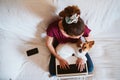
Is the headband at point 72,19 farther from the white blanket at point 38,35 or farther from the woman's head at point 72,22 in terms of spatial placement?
the white blanket at point 38,35

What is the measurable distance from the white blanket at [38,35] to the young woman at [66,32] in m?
0.06

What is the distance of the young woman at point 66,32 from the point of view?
1.12 metres

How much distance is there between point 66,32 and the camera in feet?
3.86

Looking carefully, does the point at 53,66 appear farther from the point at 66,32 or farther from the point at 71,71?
the point at 66,32

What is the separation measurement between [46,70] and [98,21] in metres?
0.55

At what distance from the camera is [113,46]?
139 centimetres

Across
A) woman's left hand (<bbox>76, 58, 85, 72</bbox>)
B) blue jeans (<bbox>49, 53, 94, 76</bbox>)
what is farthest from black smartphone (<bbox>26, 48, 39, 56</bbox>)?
woman's left hand (<bbox>76, 58, 85, 72</bbox>)

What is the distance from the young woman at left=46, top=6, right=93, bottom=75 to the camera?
112 centimetres

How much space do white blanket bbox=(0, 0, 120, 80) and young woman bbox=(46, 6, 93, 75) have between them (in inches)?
2.5

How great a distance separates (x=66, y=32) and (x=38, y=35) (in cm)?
30

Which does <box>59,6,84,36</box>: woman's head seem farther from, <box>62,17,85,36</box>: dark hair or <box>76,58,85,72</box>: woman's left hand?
<box>76,58,85,72</box>: woman's left hand

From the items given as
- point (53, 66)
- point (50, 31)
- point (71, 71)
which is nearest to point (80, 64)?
point (71, 71)

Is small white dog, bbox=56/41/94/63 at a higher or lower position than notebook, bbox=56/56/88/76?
higher

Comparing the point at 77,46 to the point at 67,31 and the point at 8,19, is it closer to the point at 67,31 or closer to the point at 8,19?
the point at 67,31
